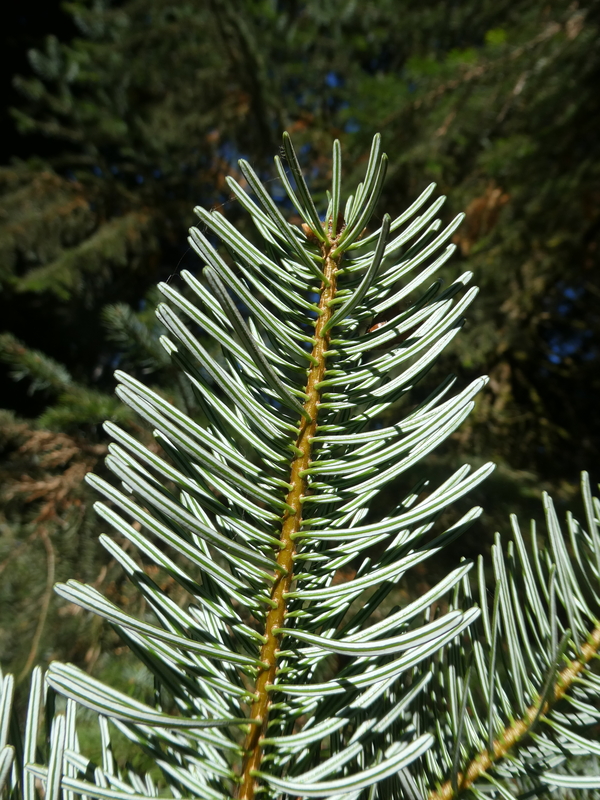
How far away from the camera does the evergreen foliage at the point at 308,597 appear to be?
7.4 inches

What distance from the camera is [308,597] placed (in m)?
0.21

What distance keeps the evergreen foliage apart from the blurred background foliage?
493mm

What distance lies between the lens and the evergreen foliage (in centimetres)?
19

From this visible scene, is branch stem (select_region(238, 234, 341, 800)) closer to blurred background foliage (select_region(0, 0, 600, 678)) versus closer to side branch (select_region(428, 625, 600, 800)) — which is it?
side branch (select_region(428, 625, 600, 800))

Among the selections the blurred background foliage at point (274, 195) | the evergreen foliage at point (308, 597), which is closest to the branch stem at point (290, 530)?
the evergreen foliage at point (308, 597)

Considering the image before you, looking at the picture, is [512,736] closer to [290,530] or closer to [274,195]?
[290,530]

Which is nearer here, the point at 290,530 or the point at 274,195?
the point at 290,530

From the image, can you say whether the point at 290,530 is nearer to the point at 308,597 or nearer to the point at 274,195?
the point at 308,597

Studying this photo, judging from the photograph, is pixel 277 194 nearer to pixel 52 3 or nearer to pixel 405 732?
pixel 405 732

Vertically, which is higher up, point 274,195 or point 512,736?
point 274,195

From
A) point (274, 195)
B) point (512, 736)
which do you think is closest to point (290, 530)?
point (512, 736)

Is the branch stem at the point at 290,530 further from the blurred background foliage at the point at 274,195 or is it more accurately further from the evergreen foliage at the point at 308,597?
the blurred background foliage at the point at 274,195

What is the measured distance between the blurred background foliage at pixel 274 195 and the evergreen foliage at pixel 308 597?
1.62 ft

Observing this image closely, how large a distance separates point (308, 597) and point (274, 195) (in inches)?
55.7
